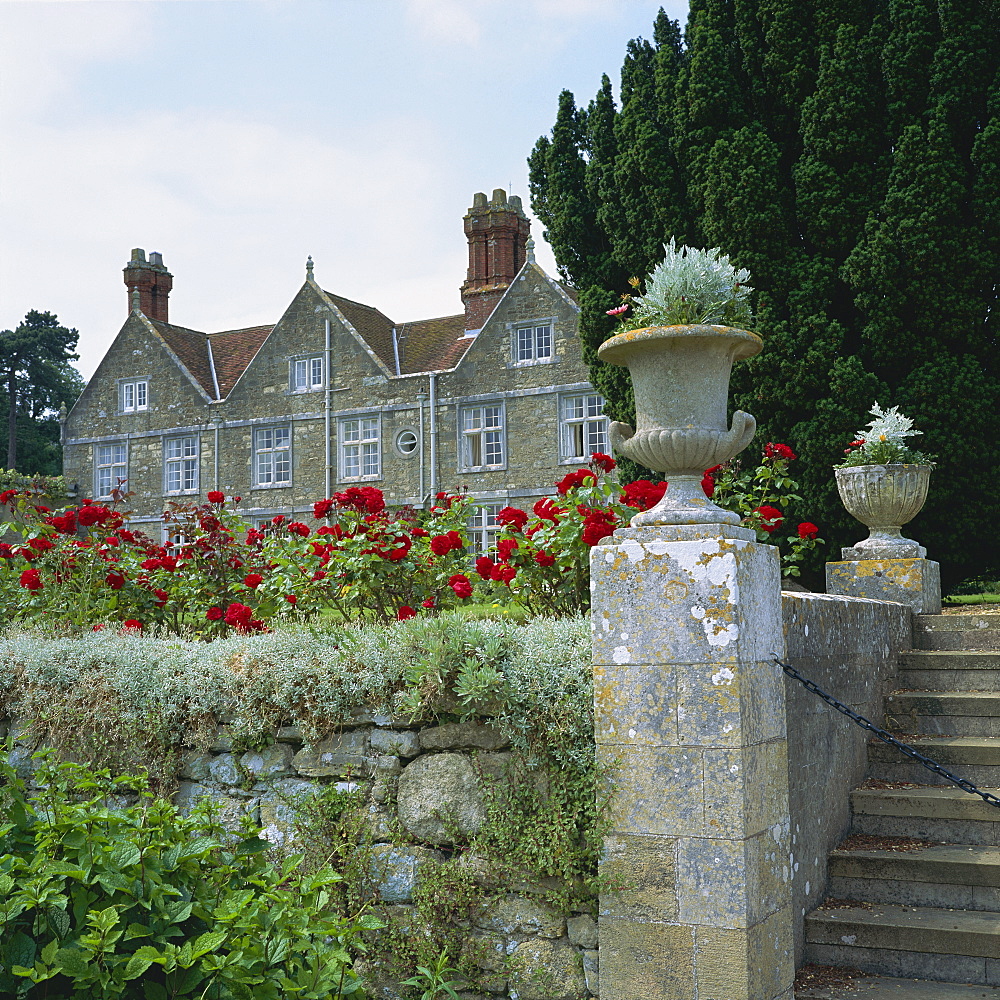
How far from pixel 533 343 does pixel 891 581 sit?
47.3 feet

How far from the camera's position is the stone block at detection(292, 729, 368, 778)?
169 inches

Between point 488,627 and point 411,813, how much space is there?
0.82 metres

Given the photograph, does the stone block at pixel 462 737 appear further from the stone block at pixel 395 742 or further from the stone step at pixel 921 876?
the stone step at pixel 921 876

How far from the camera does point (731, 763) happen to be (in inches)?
140

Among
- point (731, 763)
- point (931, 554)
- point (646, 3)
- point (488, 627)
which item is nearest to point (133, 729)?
point (488, 627)

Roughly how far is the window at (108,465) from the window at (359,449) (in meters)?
6.56

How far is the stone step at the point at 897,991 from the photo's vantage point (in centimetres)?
409

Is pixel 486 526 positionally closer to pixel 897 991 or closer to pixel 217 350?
pixel 217 350

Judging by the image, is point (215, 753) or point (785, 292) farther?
point (785, 292)

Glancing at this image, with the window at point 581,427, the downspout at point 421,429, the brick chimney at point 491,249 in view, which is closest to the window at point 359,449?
the downspout at point 421,429

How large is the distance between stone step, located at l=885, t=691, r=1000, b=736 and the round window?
1687 centimetres

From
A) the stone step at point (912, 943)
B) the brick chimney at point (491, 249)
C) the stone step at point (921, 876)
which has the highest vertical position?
the brick chimney at point (491, 249)

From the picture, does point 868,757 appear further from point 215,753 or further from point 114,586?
point 114,586

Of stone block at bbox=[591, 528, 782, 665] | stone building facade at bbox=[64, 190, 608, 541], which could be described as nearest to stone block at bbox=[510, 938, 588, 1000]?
stone block at bbox=[591, 528, 782, 665]
